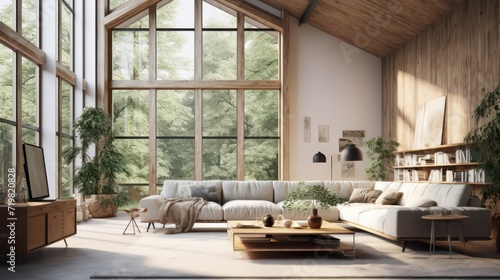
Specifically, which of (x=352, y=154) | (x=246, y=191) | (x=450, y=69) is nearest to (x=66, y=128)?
(x=246, y=191)

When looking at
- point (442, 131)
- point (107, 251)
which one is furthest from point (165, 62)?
point (107, 251)

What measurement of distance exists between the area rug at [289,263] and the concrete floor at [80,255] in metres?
0.18

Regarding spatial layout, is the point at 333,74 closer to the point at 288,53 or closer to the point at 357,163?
the point at 288,53

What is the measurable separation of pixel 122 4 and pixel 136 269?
8.62 metres

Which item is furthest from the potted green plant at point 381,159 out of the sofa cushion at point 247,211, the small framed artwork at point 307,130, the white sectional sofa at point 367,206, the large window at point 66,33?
the large window at point 66,33

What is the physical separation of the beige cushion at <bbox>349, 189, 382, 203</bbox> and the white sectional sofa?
13cm

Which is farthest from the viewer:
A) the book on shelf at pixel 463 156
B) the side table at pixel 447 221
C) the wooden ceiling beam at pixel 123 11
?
the wooden ceiling beam at pixel 123 11

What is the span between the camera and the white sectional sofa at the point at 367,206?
681 cm

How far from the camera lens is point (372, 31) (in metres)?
11.9

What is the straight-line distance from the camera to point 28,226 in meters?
5.71

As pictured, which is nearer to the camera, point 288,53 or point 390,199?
point 390,199

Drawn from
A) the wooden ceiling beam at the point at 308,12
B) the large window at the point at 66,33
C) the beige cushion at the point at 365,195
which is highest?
the wooden ceiling beam at the point at 308,12

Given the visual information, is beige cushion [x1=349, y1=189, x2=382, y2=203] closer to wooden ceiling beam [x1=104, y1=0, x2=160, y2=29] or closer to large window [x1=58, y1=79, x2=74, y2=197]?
large window [x1=58, y1=79, x2=74, y2=197]

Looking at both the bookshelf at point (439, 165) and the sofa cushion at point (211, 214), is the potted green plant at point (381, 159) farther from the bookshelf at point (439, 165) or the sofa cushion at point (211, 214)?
the sofa cushion at point (211, 214)
